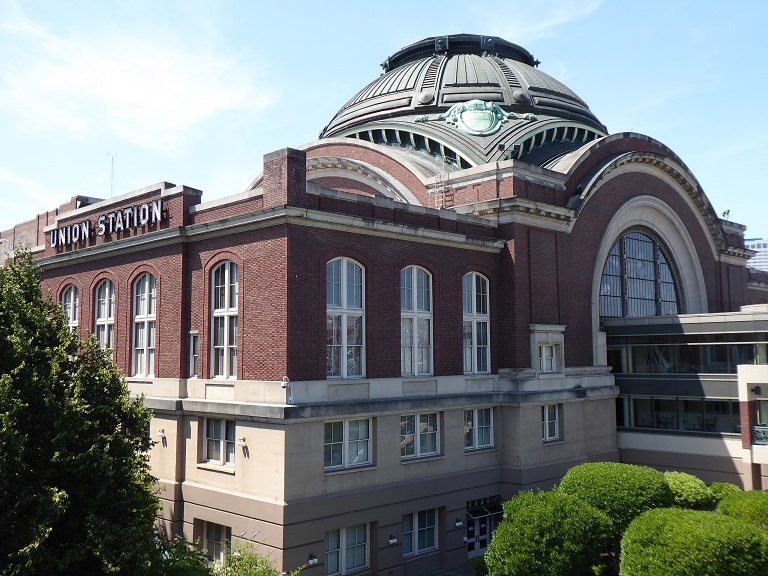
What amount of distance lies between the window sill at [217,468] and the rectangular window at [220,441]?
0.50 feet

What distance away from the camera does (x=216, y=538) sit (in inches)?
897

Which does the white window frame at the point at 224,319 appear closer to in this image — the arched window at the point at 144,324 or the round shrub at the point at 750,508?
the arched window at the point at 144,324

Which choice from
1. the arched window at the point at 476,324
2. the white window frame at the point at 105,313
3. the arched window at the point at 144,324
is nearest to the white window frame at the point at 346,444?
the arched window at the point at 476,324

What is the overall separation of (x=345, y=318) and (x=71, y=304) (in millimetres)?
13888

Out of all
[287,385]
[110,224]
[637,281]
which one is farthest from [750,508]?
[110,224]

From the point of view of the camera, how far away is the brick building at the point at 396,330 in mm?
21250

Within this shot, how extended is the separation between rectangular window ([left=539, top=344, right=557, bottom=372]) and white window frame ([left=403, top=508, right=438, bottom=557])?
24.4ft

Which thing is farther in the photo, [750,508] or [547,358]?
[547,358]

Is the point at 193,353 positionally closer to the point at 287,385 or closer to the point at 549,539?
the point at 287,385

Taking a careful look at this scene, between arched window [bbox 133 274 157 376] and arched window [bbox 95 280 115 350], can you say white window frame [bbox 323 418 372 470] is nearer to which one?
arched window [bbox 133 274 157 376]

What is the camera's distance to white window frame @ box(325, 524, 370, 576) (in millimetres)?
21406

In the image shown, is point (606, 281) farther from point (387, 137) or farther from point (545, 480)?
point (387, 137)

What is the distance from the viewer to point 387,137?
128ft

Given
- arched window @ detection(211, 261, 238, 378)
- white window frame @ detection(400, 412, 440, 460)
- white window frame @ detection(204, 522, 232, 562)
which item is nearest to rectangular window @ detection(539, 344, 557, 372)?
white window frame @ detection(400, 412, 440, 460)
